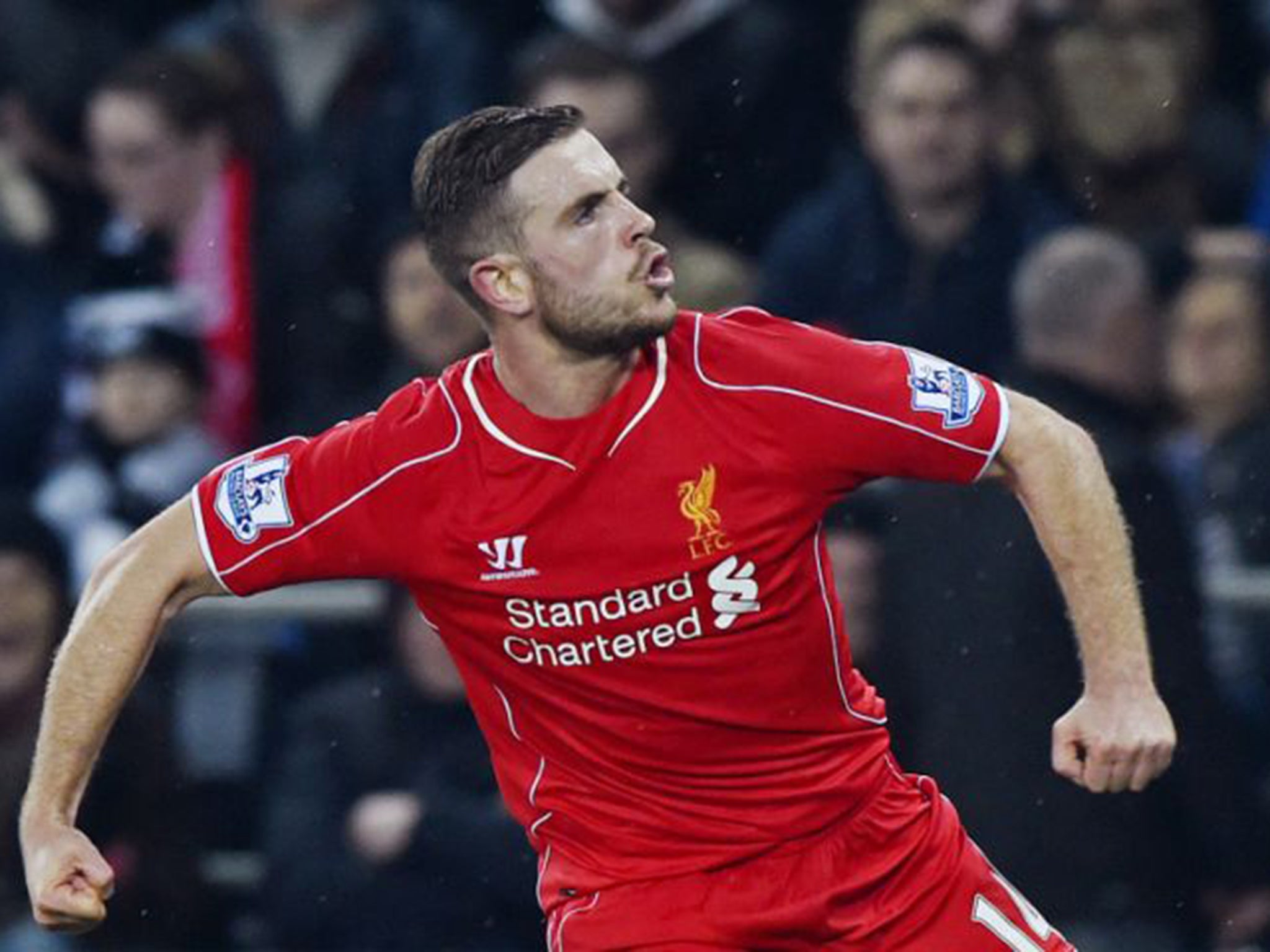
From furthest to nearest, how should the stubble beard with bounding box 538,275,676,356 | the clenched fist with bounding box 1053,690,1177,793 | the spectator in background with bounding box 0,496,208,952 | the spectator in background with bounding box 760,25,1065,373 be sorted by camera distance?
the spectator in background with bounding box 0,496,208,952 < the spectator in background with bounding box 760,25,1065,373 < the stubble beard with bounding box 538,275,676,356 < the clenched fist with bounding box 1053,690,1177,793

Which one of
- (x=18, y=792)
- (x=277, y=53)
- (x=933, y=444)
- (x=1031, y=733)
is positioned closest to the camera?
(x=933, y=444)

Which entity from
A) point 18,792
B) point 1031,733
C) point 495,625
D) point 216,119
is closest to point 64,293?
point 216,119

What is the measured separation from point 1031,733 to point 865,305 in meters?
1.36

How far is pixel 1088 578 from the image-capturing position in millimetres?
5102

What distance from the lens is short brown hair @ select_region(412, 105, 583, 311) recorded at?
16.8 feet

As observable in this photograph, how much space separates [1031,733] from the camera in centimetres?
734

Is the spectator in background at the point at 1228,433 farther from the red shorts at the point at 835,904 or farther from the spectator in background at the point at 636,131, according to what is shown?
the red shorts at the point at 835,904

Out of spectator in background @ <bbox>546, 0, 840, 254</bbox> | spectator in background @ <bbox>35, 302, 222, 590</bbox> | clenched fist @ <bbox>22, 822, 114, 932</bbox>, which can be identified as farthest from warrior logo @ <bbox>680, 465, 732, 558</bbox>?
spectator in background @ <bbox>35, 302, 222, 590</bbox>

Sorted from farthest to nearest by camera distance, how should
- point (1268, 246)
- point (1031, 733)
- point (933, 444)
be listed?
point (1268, 246)
point (1031, 733)
point (933, 444)

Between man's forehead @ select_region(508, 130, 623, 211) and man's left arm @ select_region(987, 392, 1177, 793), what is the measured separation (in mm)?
812

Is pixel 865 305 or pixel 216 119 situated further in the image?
pixel 216 119

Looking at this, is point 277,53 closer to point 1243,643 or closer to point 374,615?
point 374,615

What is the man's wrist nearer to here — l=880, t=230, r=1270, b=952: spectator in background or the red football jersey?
the red football jersey

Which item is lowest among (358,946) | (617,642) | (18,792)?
(358,946)
